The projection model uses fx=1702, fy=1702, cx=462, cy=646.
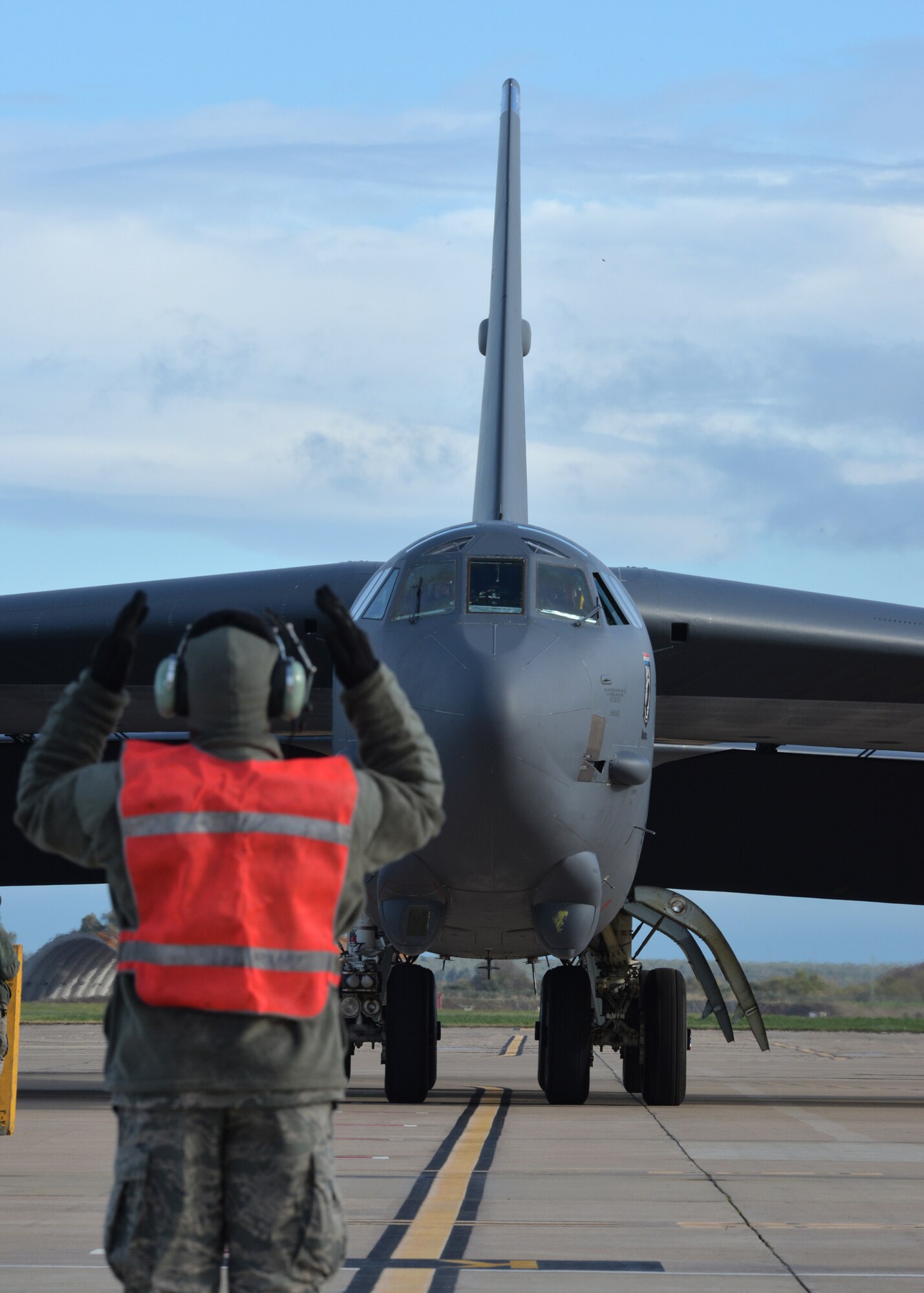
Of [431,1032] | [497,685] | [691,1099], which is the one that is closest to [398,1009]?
[431,1032]

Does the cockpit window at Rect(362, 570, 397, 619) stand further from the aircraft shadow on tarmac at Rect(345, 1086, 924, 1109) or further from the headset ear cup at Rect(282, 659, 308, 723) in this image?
the headset ear cup at Rect(282, 659, 308, 723)

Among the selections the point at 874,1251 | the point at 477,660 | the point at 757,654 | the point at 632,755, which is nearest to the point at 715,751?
the point at 757,654

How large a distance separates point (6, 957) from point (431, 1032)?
3480 millimetres

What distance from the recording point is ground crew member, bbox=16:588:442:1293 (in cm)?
326

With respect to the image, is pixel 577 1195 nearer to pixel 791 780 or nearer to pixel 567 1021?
pixel 567 1021

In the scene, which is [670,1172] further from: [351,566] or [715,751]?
[715,751]

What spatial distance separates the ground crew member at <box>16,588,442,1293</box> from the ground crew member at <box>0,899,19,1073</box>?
8396 millimetres

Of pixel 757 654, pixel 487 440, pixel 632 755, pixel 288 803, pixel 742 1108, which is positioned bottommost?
pixel 742 1108

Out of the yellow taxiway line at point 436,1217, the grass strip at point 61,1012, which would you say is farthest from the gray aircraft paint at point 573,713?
the grass strip at point 61,1012

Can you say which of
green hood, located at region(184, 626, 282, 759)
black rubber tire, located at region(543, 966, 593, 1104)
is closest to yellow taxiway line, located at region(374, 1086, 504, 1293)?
black rubber tire, located at region(543, 966, 593, 1104)

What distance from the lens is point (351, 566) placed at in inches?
598

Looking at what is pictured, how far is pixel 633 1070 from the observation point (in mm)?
15500

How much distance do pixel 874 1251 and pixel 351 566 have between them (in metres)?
9.51

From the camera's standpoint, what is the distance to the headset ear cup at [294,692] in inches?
139
